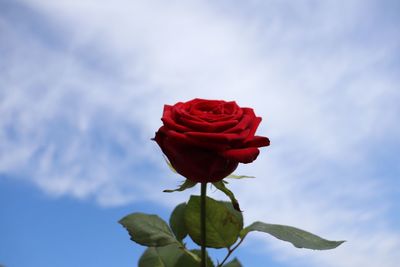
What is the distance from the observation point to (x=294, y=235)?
171 cm

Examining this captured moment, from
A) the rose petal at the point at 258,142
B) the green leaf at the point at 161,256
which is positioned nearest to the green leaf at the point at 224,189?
the rose petal at the point at 258,142

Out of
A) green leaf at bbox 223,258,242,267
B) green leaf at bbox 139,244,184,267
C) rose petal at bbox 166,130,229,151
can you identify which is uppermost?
rose petal at bbox 166,130,229,151

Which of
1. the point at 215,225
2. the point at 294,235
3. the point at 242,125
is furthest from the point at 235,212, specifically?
the point at 242,125

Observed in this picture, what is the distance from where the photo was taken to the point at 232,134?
5.16ft

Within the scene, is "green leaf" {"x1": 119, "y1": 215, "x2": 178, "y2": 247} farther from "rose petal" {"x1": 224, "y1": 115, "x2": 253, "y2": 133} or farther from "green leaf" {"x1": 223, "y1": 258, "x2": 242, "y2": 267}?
"rose petal" {"x1": 224, "y1": 115, "x2": 253, "y2": 133}

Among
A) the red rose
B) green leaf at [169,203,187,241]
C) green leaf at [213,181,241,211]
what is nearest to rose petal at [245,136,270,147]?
the red rose

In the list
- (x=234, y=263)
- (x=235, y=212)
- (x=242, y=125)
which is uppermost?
(x=242, y=125)

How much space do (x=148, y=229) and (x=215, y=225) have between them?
19 centimetres

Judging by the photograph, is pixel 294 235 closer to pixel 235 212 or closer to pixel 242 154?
pixel 235 212

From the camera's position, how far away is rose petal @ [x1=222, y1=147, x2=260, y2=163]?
1540 mm

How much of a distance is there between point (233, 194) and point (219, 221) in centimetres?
10

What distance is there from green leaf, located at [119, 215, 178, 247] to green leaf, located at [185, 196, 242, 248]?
0.07 m

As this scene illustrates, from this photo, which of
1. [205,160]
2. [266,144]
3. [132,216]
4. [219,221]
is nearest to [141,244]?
[132,216]

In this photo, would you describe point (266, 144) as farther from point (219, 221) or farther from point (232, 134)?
point (219, 221)
